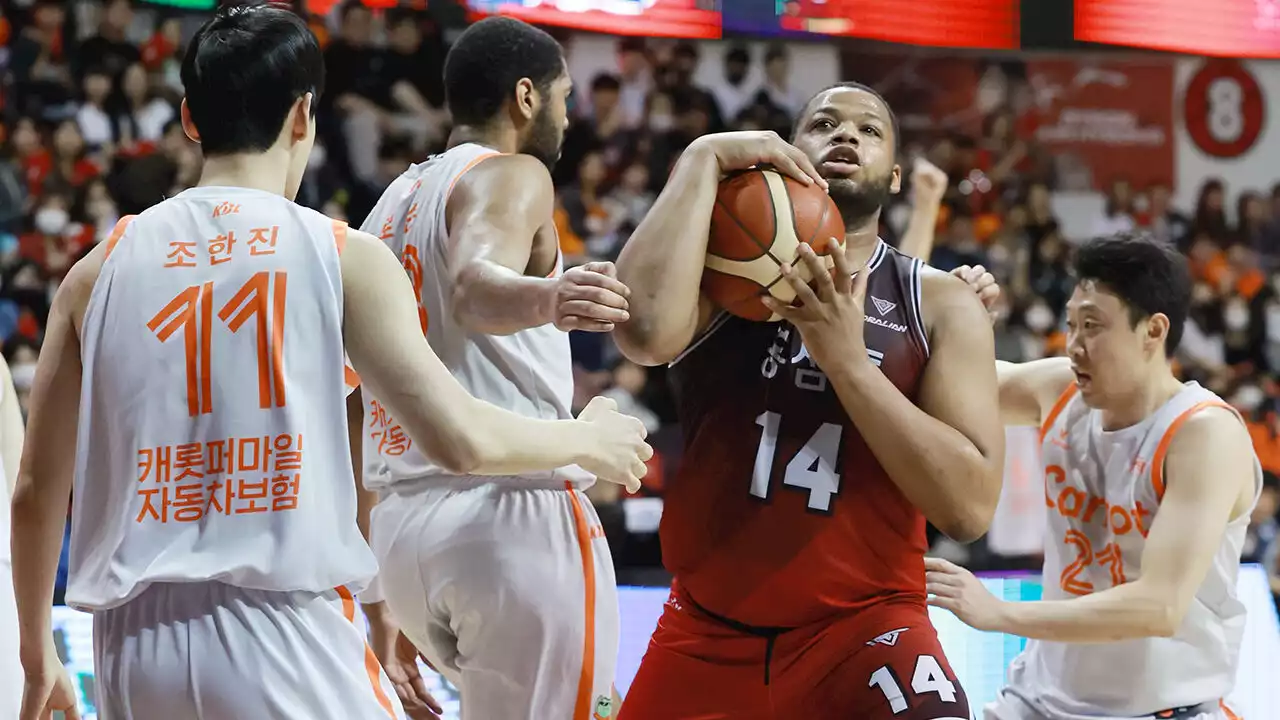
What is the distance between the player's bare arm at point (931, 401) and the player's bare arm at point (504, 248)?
42cm

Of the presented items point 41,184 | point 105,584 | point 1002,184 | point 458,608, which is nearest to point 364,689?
point 105,584

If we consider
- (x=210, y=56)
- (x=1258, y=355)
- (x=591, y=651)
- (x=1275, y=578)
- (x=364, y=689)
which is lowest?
(x=1275, y=578)

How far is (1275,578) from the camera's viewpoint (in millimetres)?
10344

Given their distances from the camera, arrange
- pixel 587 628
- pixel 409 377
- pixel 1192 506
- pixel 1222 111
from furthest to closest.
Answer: pixel 1222 111
pixel 1192 506
pixel 587 628
pixel 409 377

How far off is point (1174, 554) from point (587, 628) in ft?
5.27

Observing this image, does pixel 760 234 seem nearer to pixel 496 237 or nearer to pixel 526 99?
pixel 496 237

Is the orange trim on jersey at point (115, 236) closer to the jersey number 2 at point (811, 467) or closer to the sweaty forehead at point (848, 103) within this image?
the jersey number 2 at point (811, 467)

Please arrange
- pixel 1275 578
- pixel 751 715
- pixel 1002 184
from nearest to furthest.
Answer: pixel 751 715 < pixel 1275 578 < pixel 1002 184

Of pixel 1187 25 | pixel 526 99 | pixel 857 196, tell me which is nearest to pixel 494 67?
pixel 526 99

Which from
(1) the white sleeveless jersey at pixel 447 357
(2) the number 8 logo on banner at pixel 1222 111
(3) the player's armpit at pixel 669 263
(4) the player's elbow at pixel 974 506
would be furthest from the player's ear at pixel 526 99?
(2) the number 8 logo on banner at pixel 1222 111

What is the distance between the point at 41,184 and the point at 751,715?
893cm

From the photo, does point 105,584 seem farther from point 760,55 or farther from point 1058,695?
point 760,55

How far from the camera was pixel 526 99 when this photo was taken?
4.30 metres

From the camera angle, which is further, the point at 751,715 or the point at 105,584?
the point at 751,715
